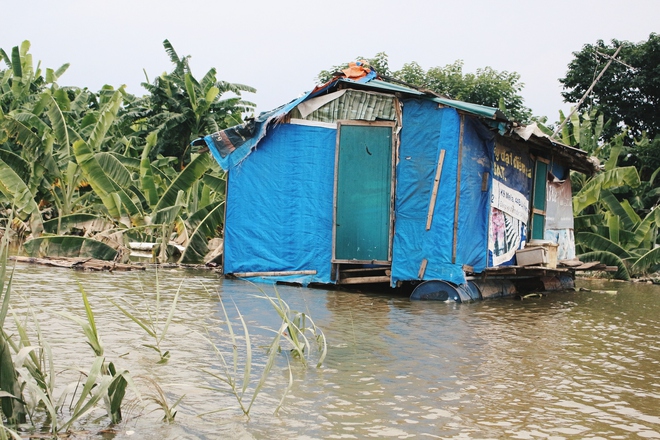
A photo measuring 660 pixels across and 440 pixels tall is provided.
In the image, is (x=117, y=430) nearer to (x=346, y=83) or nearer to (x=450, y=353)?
(x=450, y=353)

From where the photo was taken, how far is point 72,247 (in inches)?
518

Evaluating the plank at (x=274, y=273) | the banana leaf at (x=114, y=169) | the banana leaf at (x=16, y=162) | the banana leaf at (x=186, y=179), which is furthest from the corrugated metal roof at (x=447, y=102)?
the banana leaf at (x=16, y=162)

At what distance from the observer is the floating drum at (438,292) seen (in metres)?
9.99

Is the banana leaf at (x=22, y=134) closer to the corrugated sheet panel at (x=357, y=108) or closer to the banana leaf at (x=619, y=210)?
the corrugated sheet panel at (x=357, y=108)

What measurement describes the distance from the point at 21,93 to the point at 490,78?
66.1 feet

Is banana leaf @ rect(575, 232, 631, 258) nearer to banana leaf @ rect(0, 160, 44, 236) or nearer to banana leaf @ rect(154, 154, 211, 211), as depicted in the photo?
banana leaf @ rect(154, 154, 211, 211)

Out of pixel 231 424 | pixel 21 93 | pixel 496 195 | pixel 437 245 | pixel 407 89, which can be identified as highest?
pixel 21 93

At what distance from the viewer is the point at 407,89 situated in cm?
1070

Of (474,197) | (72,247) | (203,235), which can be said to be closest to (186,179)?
(203,235)

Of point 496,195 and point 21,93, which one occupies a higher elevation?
point 21,93

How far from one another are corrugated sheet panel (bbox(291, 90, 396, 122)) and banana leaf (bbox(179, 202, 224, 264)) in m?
3.07

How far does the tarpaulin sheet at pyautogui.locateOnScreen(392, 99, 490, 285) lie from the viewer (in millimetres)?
10336

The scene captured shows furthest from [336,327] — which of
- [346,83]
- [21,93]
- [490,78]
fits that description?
[490,78]

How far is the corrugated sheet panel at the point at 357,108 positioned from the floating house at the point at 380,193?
0.02 meters
